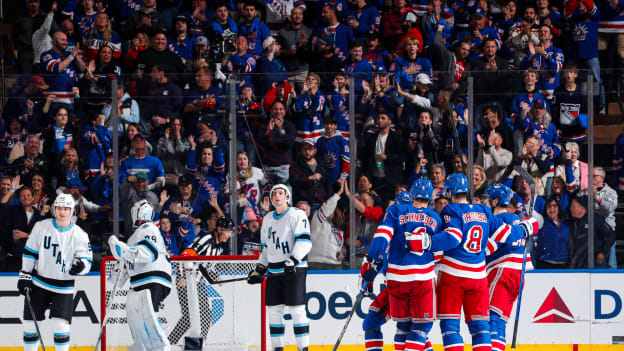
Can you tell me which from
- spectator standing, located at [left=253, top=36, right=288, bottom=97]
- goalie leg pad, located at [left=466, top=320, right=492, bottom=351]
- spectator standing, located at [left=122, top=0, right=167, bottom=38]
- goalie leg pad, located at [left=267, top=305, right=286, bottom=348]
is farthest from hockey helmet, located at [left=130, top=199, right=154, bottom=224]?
spectator standing, located at [left=122, top=0, right=167, bottom=38]

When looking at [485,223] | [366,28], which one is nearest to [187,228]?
[485,223]

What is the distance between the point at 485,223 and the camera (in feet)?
19.2

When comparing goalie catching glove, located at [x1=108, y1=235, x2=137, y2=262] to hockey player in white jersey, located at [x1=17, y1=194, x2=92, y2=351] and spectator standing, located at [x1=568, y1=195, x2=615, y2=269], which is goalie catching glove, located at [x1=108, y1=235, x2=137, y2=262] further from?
spectator standing, located at [x1=568, y1=195, x2=615, y2=269]

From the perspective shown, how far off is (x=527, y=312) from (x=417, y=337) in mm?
1780

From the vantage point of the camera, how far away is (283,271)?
6.47 metres

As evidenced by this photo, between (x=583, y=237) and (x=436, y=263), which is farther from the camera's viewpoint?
(x=583, y=237)

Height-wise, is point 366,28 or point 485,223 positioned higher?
point 366,28

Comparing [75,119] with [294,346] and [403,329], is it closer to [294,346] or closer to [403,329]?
[294,346]

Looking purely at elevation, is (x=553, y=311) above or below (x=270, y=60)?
below

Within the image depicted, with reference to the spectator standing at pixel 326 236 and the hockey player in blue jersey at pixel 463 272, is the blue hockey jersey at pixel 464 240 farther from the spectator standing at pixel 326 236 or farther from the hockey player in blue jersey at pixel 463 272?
the spectator standing at pixel 326 236

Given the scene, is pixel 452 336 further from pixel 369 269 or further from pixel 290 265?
pixel 290 265

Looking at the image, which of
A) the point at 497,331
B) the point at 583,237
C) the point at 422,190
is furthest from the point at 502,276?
the point at 583,237

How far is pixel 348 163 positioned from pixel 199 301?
158 cm

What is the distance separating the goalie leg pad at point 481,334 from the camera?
5855 mm
